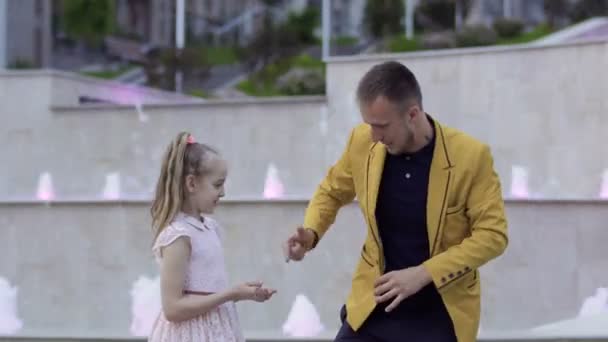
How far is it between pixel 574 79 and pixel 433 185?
8246 mm

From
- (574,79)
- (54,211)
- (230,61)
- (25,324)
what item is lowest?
(25,324)

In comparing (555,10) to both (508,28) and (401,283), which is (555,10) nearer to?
(508,28)

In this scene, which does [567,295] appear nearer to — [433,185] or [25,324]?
[25,324]

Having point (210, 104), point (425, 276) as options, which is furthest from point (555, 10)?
point (425, 276)

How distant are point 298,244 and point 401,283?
→ 457 mm

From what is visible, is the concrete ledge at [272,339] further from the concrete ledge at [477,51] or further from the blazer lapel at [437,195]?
the concrete ledge at [477,51]

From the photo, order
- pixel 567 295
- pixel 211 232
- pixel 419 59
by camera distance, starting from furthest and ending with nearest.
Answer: pixel 419 59 < pixel 567 295 < pixel 211 232

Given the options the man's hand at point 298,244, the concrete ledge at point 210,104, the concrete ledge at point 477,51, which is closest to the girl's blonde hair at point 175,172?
the man's hand at point 298,244

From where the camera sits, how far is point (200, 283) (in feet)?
14.0

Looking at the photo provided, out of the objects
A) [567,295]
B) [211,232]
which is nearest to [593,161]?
[567,295]

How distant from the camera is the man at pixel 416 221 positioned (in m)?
3.85

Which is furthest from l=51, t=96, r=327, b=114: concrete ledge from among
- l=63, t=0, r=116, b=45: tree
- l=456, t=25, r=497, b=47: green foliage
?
l=63, t=0, r=116, b=45: tree

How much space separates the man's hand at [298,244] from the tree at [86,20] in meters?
36.4

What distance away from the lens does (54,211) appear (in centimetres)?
970
